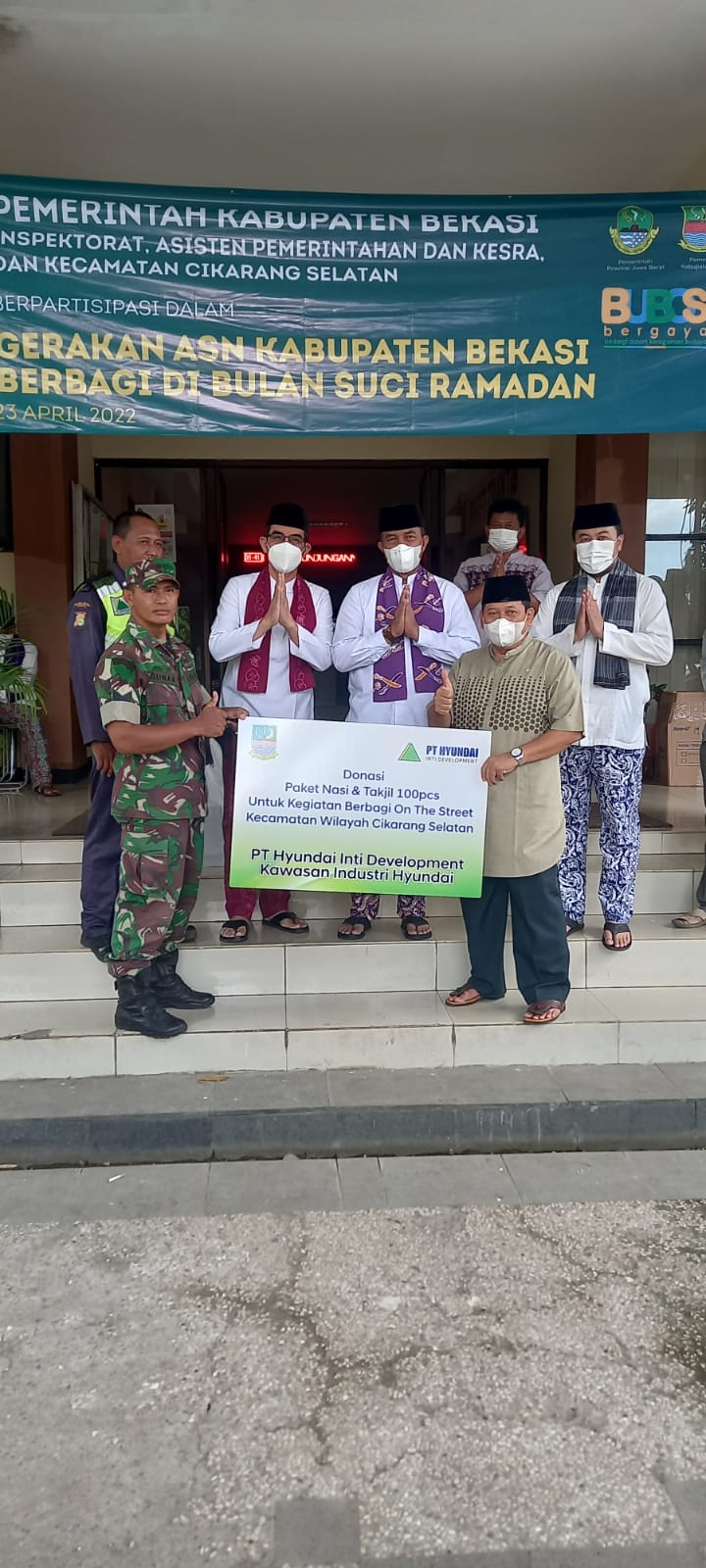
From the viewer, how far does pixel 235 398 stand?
4.65 metres

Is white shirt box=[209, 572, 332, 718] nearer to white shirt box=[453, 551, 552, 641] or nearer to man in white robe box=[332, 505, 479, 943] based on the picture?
man in white robe box=[332, 505, 479, 943]

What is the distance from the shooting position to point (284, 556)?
436 cm

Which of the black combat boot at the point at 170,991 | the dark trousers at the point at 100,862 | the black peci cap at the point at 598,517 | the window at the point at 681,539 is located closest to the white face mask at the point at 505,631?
the black peci cap at the point at 598,517

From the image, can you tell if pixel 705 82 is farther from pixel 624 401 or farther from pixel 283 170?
pixel 283 170

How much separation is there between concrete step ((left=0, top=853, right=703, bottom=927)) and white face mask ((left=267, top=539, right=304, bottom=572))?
60.0 inches

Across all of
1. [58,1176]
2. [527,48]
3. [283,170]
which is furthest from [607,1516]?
[283,170]

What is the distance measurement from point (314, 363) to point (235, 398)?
401 millimetres

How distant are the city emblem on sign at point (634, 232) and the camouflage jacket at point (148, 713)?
2.85 meters

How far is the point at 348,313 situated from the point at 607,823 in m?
2.60

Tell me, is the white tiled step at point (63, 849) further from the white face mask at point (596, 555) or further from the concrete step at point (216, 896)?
the white face mask at point (596, 555)

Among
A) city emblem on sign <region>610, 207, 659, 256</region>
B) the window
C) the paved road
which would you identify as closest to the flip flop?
the paved road

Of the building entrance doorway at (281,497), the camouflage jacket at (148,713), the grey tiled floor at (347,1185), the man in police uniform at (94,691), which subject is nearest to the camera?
the grey tiled floor at (347,1185)

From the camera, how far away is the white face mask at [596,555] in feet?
14.3

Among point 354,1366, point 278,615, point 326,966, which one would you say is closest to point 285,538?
point 278,615
